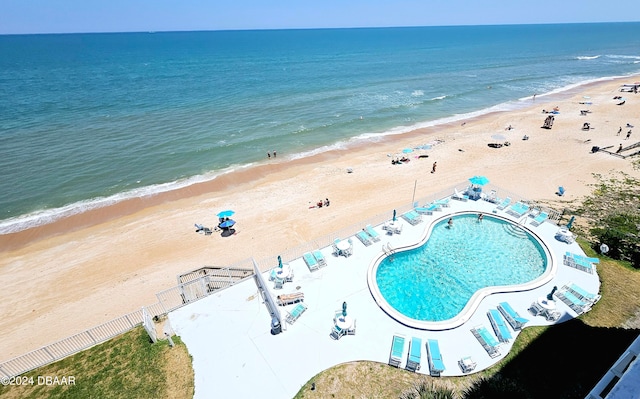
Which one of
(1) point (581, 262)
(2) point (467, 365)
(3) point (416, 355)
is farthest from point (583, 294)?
(3) point (416, 355)

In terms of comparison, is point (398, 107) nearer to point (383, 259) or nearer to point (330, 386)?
point (383, 259)

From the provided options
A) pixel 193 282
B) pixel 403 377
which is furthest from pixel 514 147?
pixel 193 282

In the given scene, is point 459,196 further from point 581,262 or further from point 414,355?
point 414,355

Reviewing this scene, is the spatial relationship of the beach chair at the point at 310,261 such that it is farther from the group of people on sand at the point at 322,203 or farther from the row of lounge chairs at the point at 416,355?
the group of people on sand at the point at 322,203

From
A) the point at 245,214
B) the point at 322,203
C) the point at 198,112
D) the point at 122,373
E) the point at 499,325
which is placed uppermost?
the point at 198,112

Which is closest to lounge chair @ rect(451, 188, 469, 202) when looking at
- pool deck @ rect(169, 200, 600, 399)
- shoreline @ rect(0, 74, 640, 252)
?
pool deck @ rect(169, 200, 600, 399)
